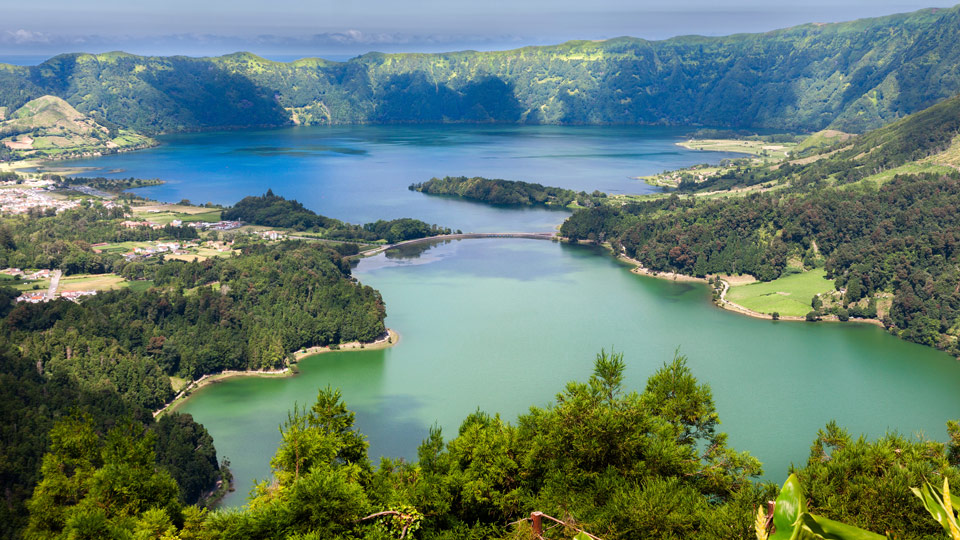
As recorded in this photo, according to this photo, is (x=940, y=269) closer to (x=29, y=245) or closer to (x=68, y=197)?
(x=29, y=245)

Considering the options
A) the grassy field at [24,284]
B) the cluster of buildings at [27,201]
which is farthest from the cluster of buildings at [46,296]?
the cluster of buildings at [27,201]

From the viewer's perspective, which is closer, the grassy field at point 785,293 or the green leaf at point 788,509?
the green leaf at point 788,509

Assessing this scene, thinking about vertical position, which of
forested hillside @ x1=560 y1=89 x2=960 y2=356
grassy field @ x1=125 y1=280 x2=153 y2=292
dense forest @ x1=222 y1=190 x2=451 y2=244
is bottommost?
grassy field @ x1=125 y1=280 x2=153 y2=292

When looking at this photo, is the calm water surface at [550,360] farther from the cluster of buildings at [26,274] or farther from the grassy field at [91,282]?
the cluster of buildings at [26,274]

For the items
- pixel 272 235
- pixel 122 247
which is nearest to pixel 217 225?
pixel 272 235

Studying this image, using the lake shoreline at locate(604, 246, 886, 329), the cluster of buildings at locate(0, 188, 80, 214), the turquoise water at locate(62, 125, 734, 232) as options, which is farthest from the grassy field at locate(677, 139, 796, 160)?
the cluster of buildings at locate(0, 188, 80, 214)

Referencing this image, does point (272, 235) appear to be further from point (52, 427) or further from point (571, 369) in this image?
point (52, 427)

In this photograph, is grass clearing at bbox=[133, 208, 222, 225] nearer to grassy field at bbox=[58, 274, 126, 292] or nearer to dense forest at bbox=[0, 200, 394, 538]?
dense forest at bbox=[0, 200, 394, 538]

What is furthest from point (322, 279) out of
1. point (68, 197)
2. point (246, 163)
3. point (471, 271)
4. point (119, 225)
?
point (246, 163)
